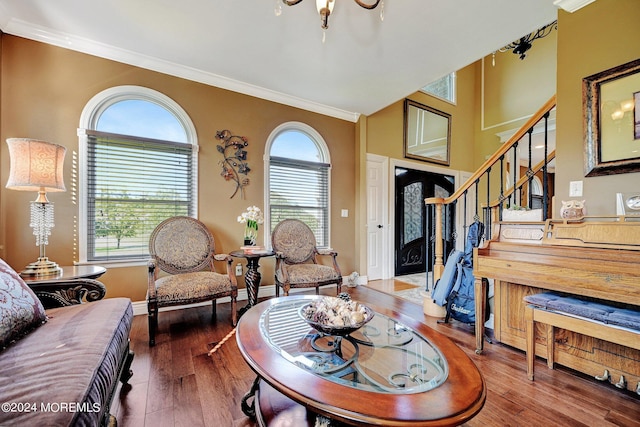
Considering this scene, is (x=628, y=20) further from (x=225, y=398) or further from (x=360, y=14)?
(x=225, y=398)

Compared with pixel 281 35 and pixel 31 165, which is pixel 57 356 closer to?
pixel 31 165

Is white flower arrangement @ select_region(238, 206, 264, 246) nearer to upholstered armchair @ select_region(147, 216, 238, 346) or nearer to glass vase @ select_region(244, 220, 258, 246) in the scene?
glass vase @ select_region(244, 220, 258, 246)

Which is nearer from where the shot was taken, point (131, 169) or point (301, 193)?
point (131, 169)

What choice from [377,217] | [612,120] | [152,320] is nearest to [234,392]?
[152,320]

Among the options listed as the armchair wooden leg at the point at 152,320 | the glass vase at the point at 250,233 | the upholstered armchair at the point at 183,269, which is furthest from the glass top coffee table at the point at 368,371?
the glass vase at the point at 250,233

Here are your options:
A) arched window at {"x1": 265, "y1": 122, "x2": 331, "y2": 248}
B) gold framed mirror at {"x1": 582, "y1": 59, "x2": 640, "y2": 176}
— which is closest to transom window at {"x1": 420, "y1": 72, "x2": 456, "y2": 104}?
arched window at {"x1": 265, "y1": 122, "x2": 331, "y2": 248}

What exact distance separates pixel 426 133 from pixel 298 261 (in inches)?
143

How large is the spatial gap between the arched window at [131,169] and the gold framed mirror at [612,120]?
3683 mm

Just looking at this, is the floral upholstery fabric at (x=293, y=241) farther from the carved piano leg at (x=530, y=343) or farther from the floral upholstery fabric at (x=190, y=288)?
the carved piano leg at (x=530, y=343)

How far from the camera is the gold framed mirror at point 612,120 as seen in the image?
70.9 inches

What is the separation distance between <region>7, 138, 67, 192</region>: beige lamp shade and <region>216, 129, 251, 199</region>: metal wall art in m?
1.54

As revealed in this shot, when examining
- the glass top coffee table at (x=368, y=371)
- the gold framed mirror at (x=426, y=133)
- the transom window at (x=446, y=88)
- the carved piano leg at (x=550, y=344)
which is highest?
the transom window at (x=446, y=88)

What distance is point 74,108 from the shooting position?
8.29 ft

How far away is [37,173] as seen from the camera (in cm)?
179
